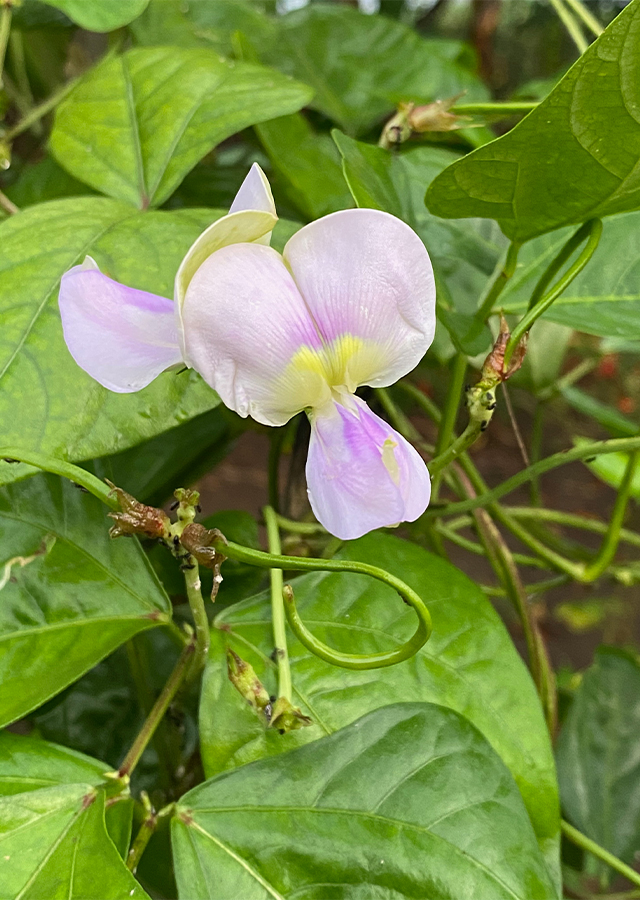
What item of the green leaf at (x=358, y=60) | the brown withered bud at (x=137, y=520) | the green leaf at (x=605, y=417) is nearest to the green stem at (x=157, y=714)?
the brown withered bud at (x=137, y=520)

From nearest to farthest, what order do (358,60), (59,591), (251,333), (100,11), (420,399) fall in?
(251,333) < (59,591) < (100,11) < (420,399) < (358,60)

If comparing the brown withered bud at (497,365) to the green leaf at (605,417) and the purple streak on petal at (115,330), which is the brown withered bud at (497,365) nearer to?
the purple streak on petal at (115,330)

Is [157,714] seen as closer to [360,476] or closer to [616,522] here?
[360,476]

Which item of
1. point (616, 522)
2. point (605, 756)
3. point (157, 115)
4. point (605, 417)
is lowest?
point (605, 756)

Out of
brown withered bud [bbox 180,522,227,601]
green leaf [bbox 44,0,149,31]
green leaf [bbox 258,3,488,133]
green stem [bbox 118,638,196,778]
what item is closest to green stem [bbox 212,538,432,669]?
brown withered bud [bbox 180,522,227,601]

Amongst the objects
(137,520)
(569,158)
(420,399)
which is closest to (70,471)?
(137,520)

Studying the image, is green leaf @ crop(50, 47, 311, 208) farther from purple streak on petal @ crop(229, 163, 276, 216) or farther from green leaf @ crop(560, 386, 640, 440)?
green leaf @ crop(560, 386, 640, 440)
